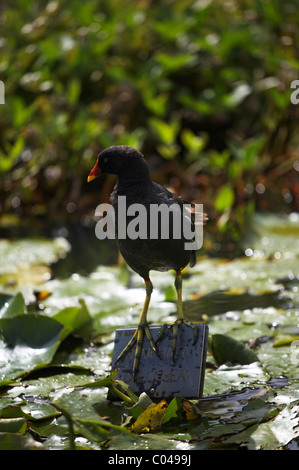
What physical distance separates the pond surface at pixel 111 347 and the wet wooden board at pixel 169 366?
0.21ft

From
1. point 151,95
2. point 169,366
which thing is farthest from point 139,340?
point 151,95

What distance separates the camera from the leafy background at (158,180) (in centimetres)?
159

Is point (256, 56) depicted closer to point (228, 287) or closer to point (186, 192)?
point (186, 192)

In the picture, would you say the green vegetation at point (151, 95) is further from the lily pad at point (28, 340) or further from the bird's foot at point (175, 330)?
the bird's foot at point (175, 330)

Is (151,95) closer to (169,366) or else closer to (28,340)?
(28,340)

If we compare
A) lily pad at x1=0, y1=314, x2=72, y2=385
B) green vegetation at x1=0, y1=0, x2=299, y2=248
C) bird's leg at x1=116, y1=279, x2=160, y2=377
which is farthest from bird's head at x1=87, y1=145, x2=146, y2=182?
green vegetation at x1=0, y1=0, x2=299, y2=248

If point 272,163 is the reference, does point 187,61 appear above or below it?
above

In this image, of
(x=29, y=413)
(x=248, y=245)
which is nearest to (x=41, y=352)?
(x=29, y=413)

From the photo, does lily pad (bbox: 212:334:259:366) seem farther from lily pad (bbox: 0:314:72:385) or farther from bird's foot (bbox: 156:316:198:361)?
lily pad (bbox: 0:314:72:385)

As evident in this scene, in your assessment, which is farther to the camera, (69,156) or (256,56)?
(256,56)

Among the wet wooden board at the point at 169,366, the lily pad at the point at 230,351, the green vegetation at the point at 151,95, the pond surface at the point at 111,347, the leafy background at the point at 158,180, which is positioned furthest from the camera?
the green vegetation at the point at 151,95

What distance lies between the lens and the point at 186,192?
4246 millimetres

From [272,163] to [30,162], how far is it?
5.18ft

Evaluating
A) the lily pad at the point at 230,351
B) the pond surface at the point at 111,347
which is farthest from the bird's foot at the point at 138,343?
the lily pad at the point at 230,351
